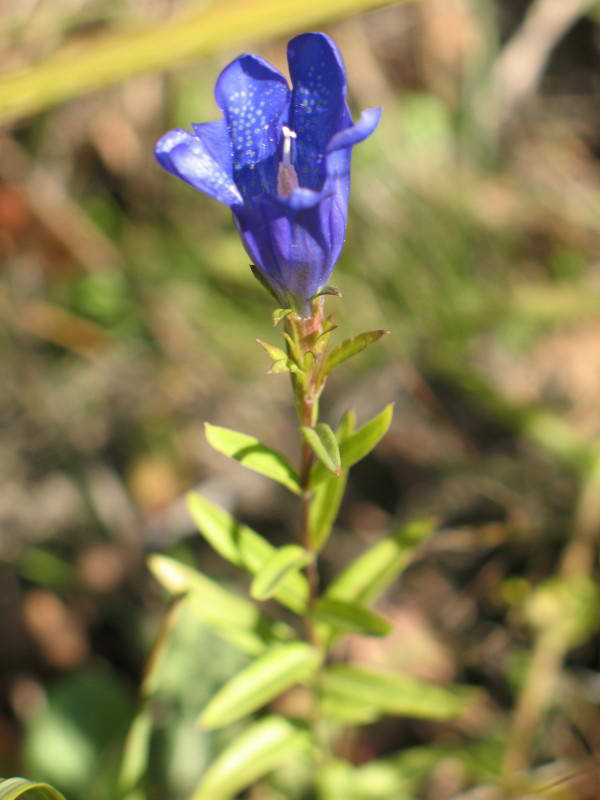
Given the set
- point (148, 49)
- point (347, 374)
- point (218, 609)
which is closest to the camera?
point (218, 609)

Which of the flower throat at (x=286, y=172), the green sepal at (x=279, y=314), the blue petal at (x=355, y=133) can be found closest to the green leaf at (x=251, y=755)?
the green sepal at (x=279, y=314)

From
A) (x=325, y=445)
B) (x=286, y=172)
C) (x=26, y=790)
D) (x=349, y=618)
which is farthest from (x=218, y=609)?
(x=286, y=172)

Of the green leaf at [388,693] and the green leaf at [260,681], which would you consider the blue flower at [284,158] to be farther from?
the green leaf at [388,693]

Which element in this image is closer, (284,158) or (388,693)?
(284,158)

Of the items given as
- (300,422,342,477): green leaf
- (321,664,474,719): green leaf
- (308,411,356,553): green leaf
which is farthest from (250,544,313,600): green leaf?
(321,664,474,719): green leaf

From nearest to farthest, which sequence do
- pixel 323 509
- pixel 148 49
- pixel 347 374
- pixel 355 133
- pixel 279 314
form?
pixel 355 133 < pixel 279 314 < pixel 323 509 < pixel 148 49 < pixel 347 374

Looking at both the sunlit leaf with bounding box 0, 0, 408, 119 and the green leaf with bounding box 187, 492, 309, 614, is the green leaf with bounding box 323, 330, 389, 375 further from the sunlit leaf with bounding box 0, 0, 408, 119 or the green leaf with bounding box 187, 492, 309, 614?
the sunlit leaf with bounding box 0, 0, 408, 119

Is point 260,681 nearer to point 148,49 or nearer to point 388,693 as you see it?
point 388,693
